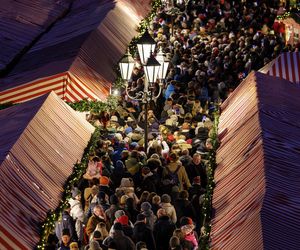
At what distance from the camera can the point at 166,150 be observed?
1942 centimetres

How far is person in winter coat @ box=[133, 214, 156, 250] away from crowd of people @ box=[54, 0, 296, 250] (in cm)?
2

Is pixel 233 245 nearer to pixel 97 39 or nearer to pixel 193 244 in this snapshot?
pixel 193 244

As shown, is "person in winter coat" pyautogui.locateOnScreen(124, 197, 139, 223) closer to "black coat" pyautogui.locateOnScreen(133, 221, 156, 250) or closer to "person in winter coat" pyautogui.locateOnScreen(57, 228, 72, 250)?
"black coat" pyautogui.locateOnScreen(133, 221, 156, 250)

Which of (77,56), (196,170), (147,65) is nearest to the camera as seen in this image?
(147,65)

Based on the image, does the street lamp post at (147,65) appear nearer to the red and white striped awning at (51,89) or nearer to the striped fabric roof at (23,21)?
the red and white striped awning at (51,89)

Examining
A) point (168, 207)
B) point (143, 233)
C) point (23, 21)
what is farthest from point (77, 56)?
point (143, 233)

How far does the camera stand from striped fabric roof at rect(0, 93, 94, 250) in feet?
49.9

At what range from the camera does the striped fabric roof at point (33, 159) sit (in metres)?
15.2

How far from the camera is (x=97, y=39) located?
26.2 meters

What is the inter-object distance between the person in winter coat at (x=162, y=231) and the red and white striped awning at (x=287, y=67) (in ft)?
30.8

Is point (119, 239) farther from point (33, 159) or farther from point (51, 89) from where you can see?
point (51, 89)

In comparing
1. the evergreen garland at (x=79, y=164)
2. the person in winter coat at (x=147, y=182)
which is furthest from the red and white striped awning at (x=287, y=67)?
the person in winter coat at (x=147, y=182)

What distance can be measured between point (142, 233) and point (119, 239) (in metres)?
0.49

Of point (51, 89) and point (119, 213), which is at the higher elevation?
point (51, 89)
